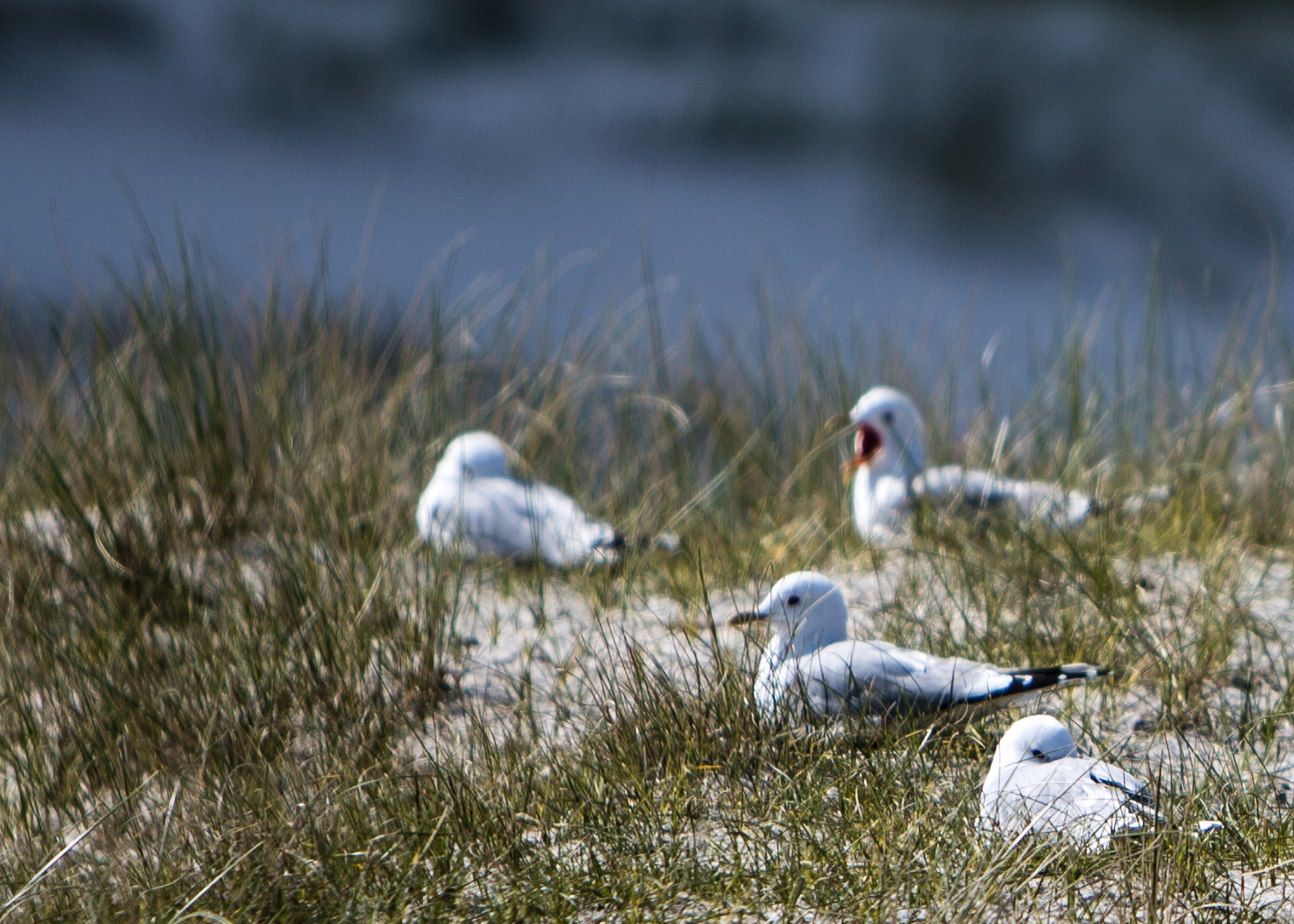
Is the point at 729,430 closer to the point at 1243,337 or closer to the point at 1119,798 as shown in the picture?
the point at 1243,337

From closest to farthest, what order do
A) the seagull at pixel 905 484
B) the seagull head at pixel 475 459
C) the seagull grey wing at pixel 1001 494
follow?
the seagull grey wing at pixel 1001 494 → the seagull at pixel 905 484 → the seagull head at pixel 475 459

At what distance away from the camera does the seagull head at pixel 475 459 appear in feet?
14.4

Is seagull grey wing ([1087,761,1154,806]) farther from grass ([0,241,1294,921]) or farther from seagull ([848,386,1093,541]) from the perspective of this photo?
seagull ([848,386,1093,541])

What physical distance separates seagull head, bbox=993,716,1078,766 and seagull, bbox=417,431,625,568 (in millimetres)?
1746

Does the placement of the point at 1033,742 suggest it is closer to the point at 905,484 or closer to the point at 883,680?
the point at 883,680

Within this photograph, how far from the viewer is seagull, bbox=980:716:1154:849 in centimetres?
208

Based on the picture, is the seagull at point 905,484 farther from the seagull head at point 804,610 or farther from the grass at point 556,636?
the seagull head at point 804,610

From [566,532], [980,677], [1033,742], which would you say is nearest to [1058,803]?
[1033,742]

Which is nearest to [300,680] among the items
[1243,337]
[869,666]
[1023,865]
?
[869,666]

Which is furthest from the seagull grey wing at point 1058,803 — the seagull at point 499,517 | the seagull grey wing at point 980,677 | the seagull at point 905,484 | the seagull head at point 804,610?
the seagull at point 499,517

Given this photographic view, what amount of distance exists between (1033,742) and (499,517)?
7.54 ft

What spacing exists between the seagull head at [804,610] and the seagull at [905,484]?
1.06 m

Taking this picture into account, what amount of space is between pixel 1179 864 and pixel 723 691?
95 cm

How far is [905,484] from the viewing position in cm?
415
